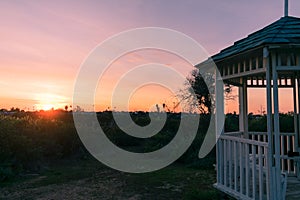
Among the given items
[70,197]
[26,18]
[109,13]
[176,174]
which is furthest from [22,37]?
[176,174]

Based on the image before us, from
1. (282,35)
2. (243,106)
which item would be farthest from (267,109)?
(243,106)

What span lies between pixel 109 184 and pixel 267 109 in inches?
176

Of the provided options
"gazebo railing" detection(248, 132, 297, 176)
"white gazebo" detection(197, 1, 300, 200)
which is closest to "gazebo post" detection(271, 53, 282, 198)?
"white gazebo" detection(197, 1, 300, 200)

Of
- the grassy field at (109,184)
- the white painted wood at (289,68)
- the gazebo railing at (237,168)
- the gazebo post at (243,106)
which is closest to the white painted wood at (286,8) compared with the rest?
the gazebo post at (243,106)

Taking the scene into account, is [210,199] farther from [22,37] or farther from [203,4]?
[22,37]

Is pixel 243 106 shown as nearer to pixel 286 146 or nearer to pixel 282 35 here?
pixel 286 146

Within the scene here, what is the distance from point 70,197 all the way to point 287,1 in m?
5.77

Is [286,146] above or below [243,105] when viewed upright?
below

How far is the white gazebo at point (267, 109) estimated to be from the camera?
409cm

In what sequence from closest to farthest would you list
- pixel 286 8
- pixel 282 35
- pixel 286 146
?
pixel 282 35, pixel 286 8, pixel 286 146

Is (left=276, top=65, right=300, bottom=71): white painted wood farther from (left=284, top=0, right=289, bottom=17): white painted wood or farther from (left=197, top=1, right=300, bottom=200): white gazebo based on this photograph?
(left=284, top=0, right=289, bottom=17): white painted wood

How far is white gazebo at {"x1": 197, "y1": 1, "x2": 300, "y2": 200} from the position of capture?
→ 4.09 meters

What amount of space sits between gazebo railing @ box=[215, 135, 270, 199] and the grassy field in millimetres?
535

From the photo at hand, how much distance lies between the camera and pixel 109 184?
7266 millimetres
